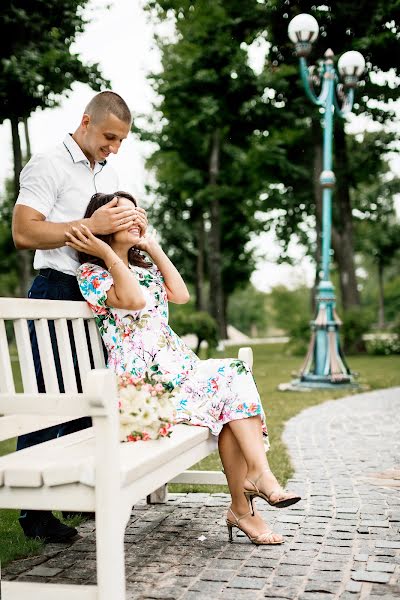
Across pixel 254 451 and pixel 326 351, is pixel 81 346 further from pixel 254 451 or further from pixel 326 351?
pixel 326 351

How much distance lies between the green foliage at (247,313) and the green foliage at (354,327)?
138 feet

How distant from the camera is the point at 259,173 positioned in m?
25.4

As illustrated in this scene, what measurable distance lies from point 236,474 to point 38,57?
38.0 ft

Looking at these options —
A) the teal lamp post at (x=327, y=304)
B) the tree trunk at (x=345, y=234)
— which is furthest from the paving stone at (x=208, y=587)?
the tree trunk at (x=345, y=234)

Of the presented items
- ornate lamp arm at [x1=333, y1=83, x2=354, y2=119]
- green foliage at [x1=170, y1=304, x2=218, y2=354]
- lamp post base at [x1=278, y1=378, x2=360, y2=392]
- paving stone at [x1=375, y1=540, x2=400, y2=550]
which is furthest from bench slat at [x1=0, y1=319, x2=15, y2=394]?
green foliage at [x1=170, y1=304, x2=218, y2=354]

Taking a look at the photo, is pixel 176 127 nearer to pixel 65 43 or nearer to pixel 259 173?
pixel 259 173

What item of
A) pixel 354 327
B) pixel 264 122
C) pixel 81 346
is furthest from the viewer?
pixel 264 122

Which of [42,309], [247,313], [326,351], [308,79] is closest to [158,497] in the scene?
[42,309]

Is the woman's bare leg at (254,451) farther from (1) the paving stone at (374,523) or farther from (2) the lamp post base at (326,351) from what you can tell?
(2) the lamp post base at (326,351)

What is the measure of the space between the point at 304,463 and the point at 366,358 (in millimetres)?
14159

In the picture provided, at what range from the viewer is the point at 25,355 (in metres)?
3.56

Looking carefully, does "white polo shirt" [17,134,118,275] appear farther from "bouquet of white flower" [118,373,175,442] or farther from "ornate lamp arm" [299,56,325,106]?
"ornate lamp arm" [299,56,325,106]

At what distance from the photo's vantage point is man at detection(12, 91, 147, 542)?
379 cm

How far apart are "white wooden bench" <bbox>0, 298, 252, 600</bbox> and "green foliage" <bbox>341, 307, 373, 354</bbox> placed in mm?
17551
